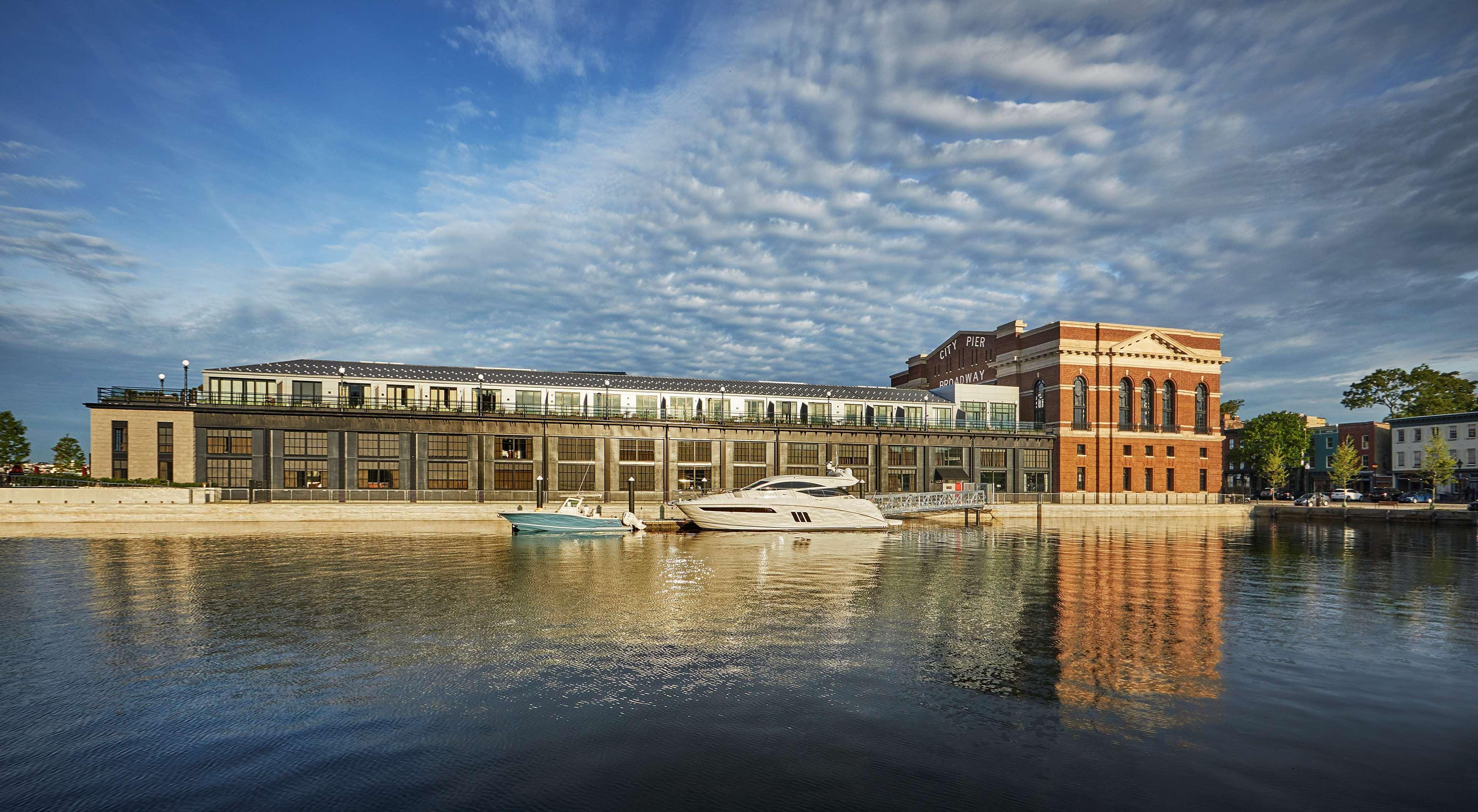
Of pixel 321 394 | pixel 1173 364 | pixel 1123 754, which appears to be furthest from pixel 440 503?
pixel 1173 364

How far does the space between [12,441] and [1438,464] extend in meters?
155

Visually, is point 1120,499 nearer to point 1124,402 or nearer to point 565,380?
point 1124,402

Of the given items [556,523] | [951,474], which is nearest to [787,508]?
[556,523]

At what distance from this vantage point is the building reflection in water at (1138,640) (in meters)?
13.2

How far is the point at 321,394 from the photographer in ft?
205

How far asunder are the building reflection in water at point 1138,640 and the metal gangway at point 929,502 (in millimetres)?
24981

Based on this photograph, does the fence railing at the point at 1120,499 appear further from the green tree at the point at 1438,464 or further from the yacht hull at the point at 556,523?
the yacht hull at the point at 556,523

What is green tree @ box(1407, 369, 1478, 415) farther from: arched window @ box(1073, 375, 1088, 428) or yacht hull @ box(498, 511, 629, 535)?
yacht hull @ box(498, 511, 629, 535)

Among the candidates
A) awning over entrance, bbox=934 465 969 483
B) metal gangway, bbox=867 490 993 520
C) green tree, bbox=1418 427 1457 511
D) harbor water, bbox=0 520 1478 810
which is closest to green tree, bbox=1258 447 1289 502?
green tree, bbox=1418 427 1457 511

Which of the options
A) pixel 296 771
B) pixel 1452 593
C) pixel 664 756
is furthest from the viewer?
pixel 1452 593

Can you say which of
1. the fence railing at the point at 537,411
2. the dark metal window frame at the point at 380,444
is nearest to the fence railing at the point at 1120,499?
the fence railing at the point at 537,411

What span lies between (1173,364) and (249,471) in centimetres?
9084

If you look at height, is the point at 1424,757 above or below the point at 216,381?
below

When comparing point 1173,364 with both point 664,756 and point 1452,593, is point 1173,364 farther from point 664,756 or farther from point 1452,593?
point 664,756
